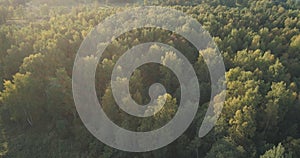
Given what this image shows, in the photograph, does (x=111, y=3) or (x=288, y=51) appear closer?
(x=288, y=51)

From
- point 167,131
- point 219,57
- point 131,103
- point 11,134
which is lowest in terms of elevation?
point 11,134

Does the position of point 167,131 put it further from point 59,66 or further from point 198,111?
point 59,66

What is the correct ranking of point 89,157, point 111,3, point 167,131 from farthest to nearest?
point 111,3
point 89,157
point 167,131

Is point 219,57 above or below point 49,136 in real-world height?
above

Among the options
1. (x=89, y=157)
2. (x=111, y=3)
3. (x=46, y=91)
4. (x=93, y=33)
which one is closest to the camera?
(x=89, y=157)

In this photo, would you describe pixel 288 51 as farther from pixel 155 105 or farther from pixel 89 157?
pixel 89 157

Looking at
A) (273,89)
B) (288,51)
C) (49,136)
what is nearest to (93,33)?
(49,136)
